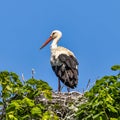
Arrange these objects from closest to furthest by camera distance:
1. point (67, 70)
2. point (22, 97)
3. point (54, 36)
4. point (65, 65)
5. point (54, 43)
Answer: point (22, 97), point (67, 70), point (65, 65), point (54, 43), point (54, 36)

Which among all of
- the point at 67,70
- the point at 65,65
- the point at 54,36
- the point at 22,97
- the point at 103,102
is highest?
the point at 54,36

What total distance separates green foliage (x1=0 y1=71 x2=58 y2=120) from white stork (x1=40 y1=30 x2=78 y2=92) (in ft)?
19.5

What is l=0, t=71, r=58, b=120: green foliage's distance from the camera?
973 cm

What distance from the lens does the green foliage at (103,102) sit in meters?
9.45

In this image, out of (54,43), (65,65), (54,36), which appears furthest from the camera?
(54,36)

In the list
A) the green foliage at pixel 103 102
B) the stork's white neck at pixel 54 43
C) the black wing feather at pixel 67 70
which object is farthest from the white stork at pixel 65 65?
the green foliage at pixel 103 102

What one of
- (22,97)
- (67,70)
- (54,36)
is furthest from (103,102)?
(54,36)

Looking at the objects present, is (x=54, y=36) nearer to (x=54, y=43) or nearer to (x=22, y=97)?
(x=54, y=43)

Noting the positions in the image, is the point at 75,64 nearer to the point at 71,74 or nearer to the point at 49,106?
the point at 71,74

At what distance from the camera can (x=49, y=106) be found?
11125mm

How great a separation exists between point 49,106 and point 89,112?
1570 millimetres

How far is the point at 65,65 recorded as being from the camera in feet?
57.7

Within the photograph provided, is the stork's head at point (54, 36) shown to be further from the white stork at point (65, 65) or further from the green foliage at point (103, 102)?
the green foliage at point (103, 102)

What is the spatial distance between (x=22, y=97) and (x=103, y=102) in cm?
170
